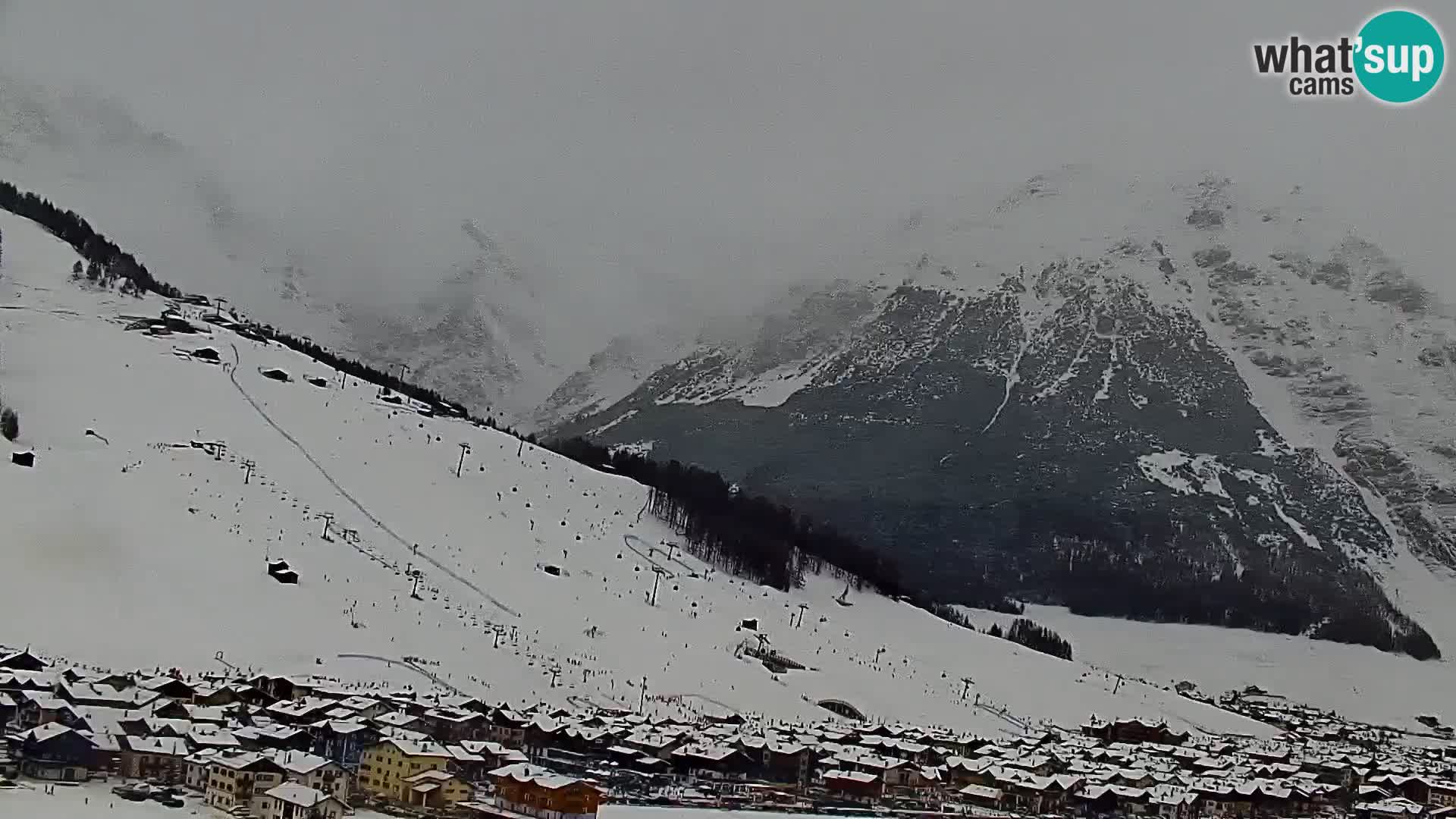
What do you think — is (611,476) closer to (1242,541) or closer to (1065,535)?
(1065,535)

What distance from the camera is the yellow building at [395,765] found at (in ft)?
120

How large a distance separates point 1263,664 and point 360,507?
293 feet

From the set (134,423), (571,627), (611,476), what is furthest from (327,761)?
(611,476)

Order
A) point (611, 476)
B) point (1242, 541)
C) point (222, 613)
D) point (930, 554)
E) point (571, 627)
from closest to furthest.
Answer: point (222, 613)
point (571, 627)
point (611, 476)
point (930, 554)
point (1242, 541)

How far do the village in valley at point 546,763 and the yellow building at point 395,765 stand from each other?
8cm

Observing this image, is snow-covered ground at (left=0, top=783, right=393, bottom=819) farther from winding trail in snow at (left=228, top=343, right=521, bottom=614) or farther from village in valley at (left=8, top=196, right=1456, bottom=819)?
winding trail in snow at (left=228, top=343, right=521, bottom=614)

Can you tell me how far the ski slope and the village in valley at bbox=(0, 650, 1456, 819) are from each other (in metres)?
4.17

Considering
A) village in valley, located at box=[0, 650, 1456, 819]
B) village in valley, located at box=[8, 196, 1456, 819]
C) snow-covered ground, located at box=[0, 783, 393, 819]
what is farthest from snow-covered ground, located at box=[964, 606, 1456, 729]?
snow-covered ground, located at box=[0, 783, 393, 819]

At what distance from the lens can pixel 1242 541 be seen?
545 feet

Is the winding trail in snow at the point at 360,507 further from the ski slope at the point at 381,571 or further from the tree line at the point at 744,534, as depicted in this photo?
the tree line at the point at 744,534

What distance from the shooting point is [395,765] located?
37594mm

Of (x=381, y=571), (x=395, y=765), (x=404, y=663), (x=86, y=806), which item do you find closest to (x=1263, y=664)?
(x=381, y=571)

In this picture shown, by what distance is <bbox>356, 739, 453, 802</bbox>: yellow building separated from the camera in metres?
36.6

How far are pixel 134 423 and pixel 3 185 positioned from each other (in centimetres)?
10566
